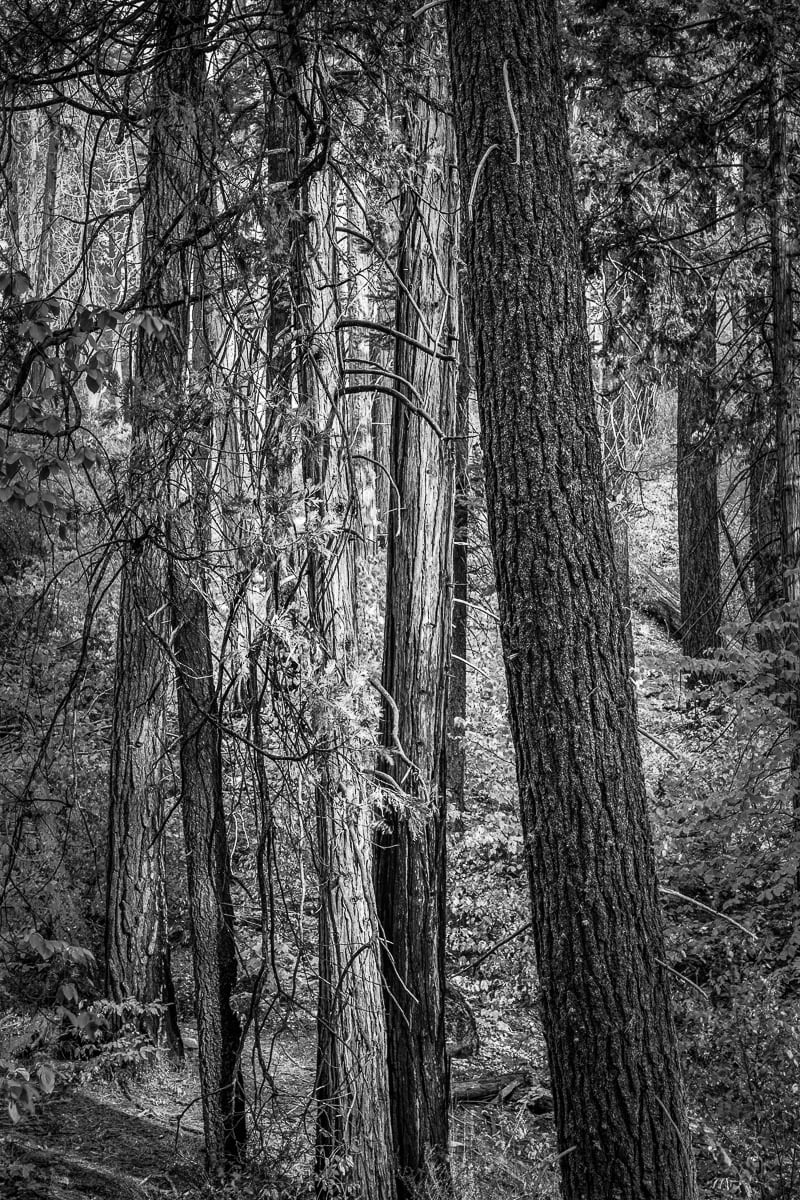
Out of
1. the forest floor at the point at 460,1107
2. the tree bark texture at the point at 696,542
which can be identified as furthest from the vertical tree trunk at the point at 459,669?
the tree bark texture at the point at 696,542

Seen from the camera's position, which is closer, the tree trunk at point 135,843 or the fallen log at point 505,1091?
the fallen log at point 505,1091

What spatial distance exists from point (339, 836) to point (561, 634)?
2198 mm

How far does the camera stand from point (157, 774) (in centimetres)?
854

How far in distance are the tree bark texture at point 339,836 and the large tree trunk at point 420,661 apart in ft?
1.37

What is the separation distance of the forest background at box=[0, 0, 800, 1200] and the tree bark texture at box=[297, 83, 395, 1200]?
2cm

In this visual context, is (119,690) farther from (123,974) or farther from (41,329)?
(41,329)

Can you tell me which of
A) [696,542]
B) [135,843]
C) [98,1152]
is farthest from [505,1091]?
[696,542]

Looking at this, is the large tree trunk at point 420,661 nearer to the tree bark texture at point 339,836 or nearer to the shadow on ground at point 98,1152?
the tree bark texture at point 339,836

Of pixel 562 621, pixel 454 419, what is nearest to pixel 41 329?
pixel 562 621

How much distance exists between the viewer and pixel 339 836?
17.9 ft

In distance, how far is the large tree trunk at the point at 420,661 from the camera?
245 inches

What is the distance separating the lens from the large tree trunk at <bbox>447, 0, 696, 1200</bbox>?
11.8 feet

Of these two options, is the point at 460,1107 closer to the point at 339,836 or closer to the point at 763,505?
the point at 339,836

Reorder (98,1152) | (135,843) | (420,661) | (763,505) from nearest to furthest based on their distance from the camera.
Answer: (98,1152)
(420,661)
(135,843)
(763,505)
